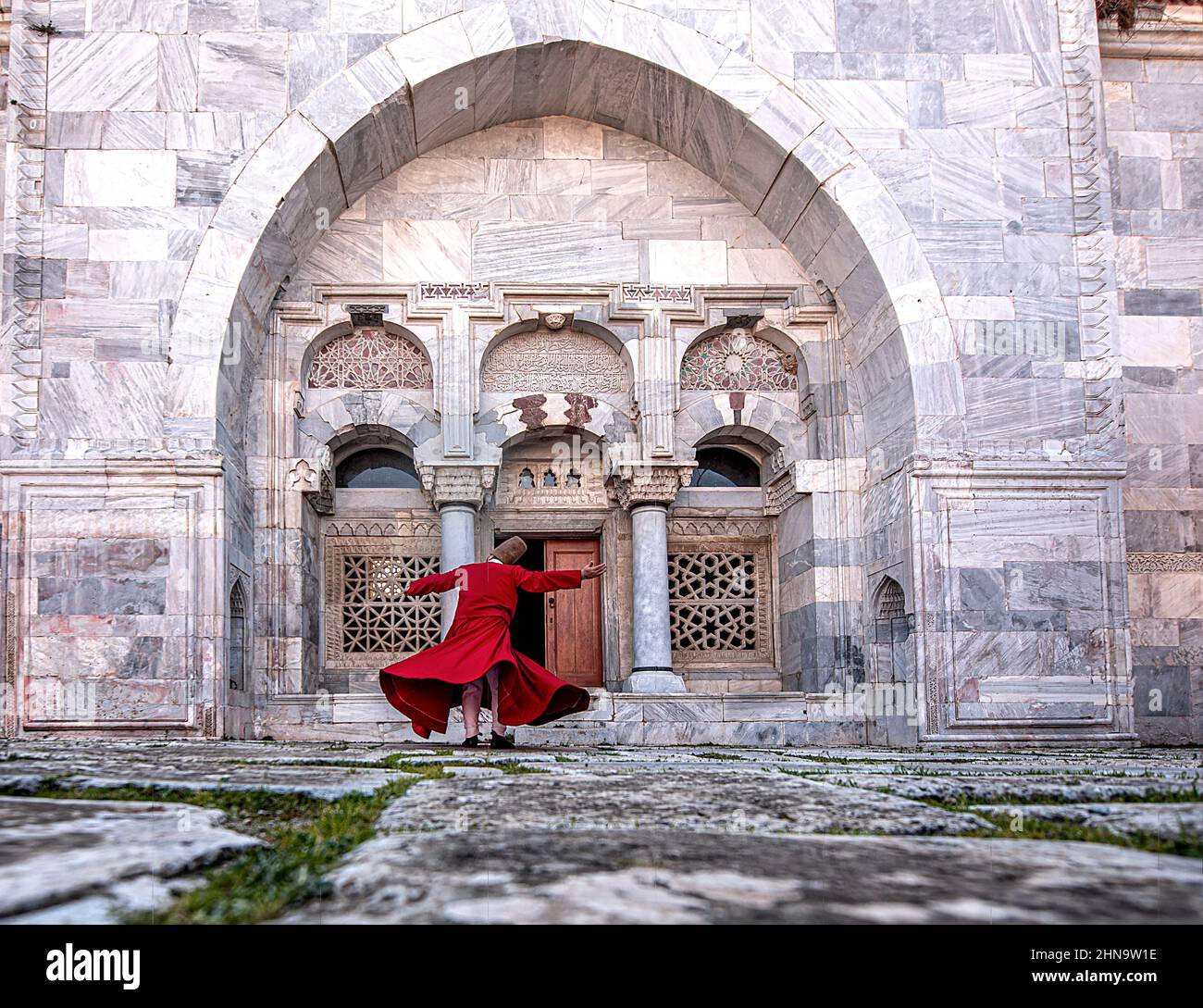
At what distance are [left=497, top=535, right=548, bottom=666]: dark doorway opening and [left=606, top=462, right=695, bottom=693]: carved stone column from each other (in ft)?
4.34

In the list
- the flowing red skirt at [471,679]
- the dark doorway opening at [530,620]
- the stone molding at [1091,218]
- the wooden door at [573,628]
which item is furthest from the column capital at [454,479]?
the stone molding at [1091,218]

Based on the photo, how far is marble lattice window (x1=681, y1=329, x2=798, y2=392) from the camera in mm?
11078

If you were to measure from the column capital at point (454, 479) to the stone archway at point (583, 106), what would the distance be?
1774mm

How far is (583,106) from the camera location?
10.7m

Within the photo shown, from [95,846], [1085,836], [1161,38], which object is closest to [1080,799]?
[1085,836]

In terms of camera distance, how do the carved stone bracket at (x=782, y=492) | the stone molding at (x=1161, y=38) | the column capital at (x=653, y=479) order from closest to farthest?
the column capital at (x=653, y=479)
the stone molding at (x=1161, y=38)
the carved stone bracket at (x=782, y=492)

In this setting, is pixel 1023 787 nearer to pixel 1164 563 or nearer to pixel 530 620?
pixel 1164 563

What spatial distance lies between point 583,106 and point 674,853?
977 centimetres

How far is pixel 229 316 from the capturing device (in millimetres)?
9227

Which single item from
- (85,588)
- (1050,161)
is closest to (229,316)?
(85,588)

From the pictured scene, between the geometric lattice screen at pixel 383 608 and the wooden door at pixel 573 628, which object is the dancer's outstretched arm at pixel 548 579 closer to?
the geometric lattice screen at pixel 383 608

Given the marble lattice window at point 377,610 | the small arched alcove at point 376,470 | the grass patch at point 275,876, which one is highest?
the small arched alcove at point 376,470

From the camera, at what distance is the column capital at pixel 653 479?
10.5 meters
